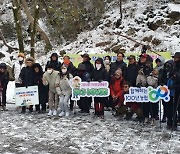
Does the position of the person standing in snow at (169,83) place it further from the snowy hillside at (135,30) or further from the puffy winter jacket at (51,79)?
the snowy hillside at (135,30)

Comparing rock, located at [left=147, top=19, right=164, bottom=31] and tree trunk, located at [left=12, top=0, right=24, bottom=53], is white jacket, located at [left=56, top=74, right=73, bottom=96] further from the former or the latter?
rock, located at [left=147, top=19, right=164, bottom=31]

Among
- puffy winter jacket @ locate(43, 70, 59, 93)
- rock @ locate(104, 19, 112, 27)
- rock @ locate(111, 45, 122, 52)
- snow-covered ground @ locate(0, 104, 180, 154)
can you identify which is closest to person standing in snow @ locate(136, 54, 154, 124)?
snow-covered ground @ locate(0, 104, 180, 154)

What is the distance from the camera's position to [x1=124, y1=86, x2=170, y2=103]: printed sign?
8.42 metres

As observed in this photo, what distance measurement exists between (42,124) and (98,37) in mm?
12892

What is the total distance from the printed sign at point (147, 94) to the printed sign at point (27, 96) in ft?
9.08

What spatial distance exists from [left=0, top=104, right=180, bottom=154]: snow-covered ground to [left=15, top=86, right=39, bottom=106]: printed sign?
0.55 m

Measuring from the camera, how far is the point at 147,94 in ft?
28.9

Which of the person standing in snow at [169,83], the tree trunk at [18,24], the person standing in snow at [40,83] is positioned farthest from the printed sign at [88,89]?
the tree trunk at [18,24]

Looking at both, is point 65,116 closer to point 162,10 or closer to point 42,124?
point 42,124

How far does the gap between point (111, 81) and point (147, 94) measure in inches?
48.0

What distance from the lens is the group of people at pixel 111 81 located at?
8445 mm

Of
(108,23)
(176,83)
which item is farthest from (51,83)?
(108,23)

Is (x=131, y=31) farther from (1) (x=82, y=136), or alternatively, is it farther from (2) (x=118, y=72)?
→ (1) (x=82, y=136)

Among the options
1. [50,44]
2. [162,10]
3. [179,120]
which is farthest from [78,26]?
[179,120]
